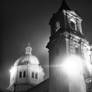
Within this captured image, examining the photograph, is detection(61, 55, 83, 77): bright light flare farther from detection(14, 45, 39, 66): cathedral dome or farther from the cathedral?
detection(14, 45, 39, 66): cathedral dome

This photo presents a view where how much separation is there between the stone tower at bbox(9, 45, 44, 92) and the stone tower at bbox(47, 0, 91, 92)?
13.6 meters

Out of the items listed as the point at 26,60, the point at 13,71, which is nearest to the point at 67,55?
the point at 26,60

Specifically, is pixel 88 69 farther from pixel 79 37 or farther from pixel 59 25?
pixel 59 25

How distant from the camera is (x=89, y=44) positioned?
97.5ft

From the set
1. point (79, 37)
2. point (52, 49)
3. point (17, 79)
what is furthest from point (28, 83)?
point (79, 37)

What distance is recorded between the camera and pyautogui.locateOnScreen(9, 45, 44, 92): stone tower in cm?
4131

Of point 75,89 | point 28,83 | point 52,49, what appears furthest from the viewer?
point 28,83

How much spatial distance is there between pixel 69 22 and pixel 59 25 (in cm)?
162

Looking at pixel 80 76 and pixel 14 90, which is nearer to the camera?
pixel 80 76

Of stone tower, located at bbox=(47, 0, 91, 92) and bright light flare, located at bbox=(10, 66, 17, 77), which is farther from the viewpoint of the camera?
bright light flare, located at bbox=(10, 66, 17, 77)

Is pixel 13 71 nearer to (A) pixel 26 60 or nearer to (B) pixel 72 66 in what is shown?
(A) pixel 26 60

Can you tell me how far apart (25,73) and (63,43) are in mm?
17262

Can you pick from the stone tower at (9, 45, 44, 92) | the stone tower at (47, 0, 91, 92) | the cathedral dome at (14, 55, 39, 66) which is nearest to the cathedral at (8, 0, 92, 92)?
the stone tower at (47, 0, 91, 92)

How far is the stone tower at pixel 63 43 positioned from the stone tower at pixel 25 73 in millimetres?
13621
